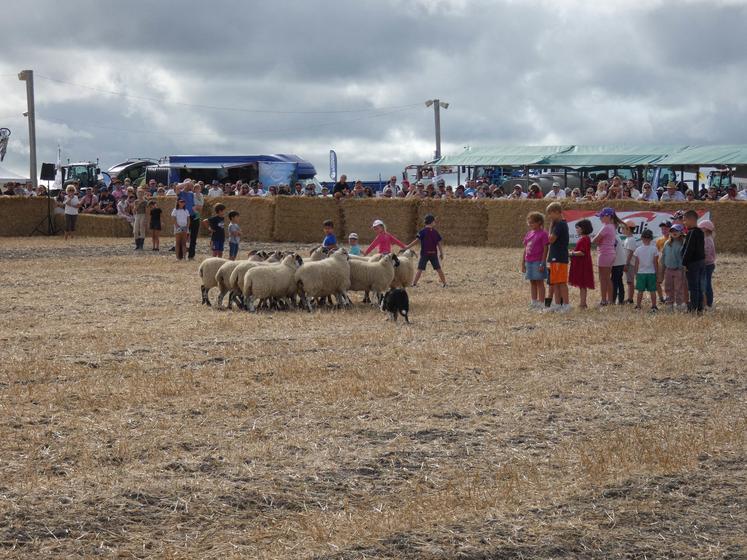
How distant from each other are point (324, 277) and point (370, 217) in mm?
→ 17236

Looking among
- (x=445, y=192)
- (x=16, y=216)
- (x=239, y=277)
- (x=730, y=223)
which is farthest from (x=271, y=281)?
(x=16, y=216)

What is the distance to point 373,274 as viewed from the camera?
690 inches

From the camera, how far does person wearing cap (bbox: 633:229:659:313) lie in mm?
16891

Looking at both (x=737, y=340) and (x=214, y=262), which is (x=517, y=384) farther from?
(x=214, y=262)

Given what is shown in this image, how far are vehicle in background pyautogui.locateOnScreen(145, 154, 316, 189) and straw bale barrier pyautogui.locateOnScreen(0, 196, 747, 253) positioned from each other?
527 inches

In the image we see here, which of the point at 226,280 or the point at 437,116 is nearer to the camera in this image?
the point at 226,280

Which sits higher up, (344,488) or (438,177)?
(438,177)

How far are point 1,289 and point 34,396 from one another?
11.1 meters

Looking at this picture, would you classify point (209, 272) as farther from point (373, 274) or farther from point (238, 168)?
point (238, 168)

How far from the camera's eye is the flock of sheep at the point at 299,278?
16.7m

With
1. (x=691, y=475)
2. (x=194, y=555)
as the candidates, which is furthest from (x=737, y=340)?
(x=194, y=555)

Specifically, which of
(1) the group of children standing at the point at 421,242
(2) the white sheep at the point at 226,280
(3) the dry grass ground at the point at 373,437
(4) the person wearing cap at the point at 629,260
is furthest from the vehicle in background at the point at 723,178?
(2) the white sheep at the point at 226,280

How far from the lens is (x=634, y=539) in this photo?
679 cm

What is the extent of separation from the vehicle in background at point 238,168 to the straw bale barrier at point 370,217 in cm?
1338
